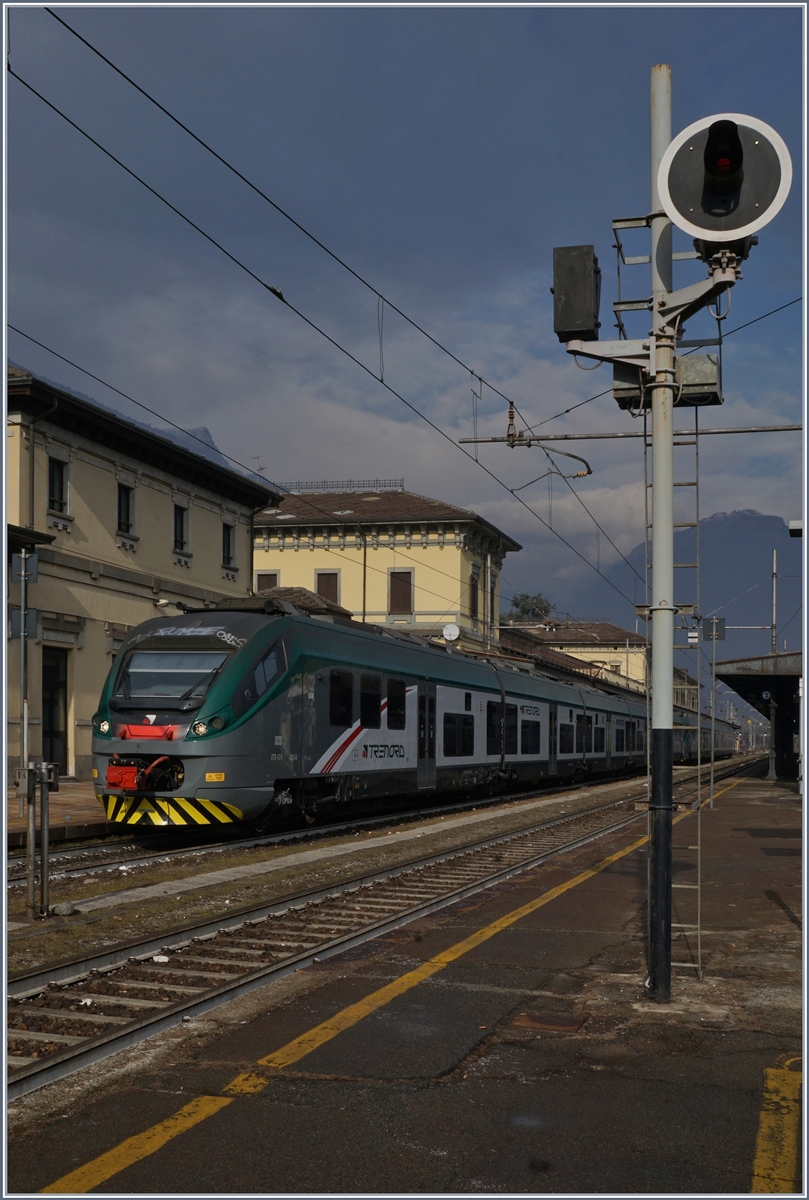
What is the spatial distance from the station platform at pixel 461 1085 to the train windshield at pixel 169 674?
22.8ft

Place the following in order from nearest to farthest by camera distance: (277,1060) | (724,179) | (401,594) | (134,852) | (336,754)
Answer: (277,1060) < (724,179) < (134,852) < (336,754) < (401,594)

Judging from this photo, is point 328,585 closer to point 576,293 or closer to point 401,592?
point 401,592

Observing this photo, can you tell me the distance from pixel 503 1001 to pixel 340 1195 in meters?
2.84

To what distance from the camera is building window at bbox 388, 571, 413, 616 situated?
53500mm

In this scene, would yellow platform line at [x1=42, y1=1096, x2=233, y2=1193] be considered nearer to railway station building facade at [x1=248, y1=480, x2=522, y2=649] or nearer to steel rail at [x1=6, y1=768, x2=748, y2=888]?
steel rail at [x1=6, y1=768, x2=748, y2=888]

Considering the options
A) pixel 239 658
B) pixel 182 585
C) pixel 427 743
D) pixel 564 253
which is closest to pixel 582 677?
pixel 182 585

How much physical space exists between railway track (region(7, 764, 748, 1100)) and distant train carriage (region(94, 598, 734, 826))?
3.22m

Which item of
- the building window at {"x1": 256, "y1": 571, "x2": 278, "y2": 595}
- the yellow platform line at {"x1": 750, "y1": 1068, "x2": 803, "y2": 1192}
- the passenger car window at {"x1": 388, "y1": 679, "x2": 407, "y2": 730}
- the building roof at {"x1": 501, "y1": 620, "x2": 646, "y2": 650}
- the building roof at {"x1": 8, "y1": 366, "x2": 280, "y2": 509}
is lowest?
the yellow platform line at {"x1": 750, "y1": 1068, "x2": 803, "y2": 1192}

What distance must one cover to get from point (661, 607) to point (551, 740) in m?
25.3

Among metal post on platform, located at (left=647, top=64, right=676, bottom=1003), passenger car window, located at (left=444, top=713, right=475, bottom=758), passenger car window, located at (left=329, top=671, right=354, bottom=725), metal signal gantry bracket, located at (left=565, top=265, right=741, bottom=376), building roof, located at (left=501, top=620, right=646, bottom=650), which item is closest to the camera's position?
metal signal gantry bracket, located at (left=565, top=265, right=741, bottom=376)

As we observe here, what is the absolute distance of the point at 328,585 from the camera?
181ft

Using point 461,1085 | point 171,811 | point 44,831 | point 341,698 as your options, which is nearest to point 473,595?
point 341,698

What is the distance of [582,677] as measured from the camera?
64.4 meters

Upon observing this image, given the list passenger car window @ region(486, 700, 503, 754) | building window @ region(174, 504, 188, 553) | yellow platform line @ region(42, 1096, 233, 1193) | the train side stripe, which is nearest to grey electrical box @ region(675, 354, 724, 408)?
yellow platform line @ region(42, 1096, 233, 1193)
